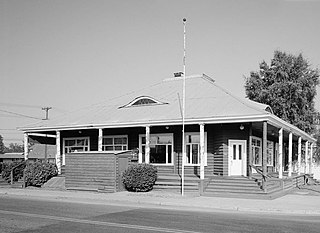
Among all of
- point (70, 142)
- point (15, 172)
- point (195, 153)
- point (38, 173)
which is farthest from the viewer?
point (70, 142)

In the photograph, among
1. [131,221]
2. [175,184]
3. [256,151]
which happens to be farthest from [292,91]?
[131,221]

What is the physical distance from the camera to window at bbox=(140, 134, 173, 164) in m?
25.4

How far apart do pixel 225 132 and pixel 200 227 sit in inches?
530

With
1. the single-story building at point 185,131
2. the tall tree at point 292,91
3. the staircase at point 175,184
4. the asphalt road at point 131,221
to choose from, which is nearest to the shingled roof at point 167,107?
the single-story building at point 185,131

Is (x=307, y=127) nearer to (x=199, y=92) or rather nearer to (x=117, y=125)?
(x=199, y=92)

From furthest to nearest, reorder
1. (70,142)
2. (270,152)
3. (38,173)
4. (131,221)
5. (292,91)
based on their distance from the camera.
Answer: (292,91) → (270,152) → (70,142) → (38,173) → (131,221)

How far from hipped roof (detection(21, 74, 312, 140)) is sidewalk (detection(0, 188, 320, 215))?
4292mm

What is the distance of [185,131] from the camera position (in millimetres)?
24828

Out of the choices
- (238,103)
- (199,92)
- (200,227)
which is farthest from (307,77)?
(200,227)

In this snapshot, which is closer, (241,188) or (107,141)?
(241,188)

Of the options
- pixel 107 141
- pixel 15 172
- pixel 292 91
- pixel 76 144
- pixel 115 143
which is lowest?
pixel 15 172

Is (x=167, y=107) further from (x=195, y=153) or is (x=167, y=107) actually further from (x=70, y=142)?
(x=70, y=142)

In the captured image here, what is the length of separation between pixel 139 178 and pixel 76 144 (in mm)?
9621

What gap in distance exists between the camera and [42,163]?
2628 centimetres
